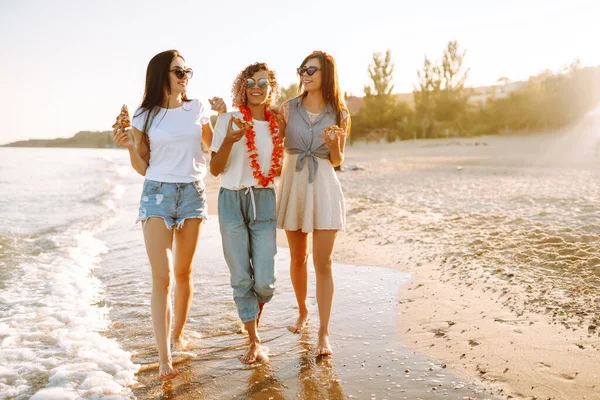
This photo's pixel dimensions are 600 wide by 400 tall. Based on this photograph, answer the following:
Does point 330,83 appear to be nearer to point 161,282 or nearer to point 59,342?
point 161,282

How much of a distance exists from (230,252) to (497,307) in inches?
98.6

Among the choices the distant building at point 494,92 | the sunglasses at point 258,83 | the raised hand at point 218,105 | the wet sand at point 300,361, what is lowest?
the wet sand at point 300,361

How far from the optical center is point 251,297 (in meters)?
3.59

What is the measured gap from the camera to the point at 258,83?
356 cm

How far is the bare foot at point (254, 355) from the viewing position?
3670 mm

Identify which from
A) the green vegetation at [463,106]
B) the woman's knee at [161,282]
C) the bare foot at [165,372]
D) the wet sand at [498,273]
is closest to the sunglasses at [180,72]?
the woman's knee at [161,282]

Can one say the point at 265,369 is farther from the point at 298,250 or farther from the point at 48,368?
the point at 48,368

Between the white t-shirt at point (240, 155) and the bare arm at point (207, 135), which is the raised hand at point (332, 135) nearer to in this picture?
the white t-shirt at point (240, 155)

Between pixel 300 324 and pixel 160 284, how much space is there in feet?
4.54

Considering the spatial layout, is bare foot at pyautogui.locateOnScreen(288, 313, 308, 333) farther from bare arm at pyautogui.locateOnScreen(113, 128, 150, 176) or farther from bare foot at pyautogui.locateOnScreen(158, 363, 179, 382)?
bare arm at pyautogui.locateOnScreen(113, 128, 150, 176)

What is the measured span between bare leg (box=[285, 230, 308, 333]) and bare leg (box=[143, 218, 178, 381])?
0.99m

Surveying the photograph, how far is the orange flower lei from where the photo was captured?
3.55 metres

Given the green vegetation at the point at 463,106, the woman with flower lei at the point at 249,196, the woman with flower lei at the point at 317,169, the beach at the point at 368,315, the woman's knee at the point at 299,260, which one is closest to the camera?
the beach at the point at 368,315

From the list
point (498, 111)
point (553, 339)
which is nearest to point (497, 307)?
point (553, 339)
